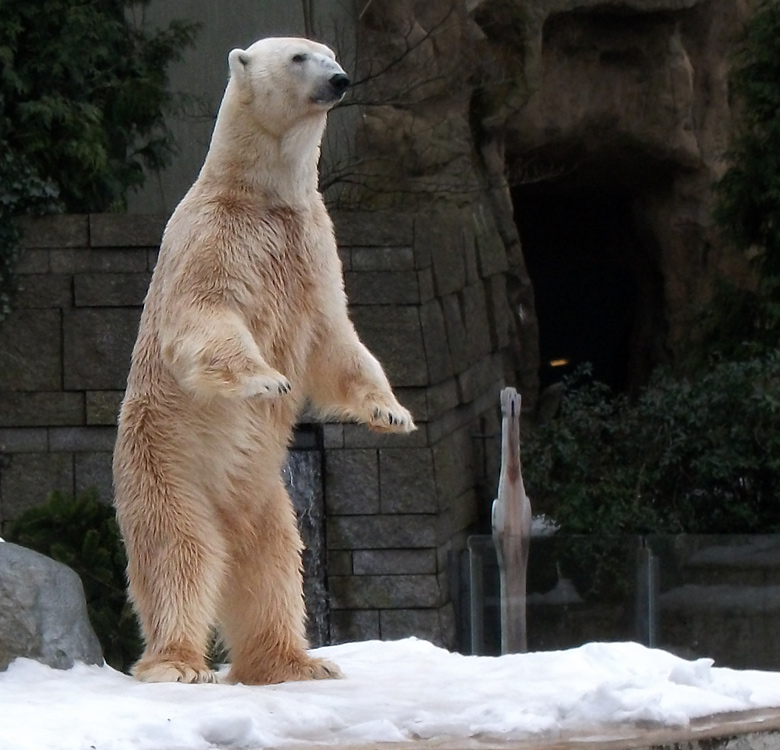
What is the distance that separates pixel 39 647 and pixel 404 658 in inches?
46.4

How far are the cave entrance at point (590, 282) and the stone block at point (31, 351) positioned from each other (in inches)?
213

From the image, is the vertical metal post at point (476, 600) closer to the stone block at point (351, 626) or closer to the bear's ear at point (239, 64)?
the stone block at point (351, 626)

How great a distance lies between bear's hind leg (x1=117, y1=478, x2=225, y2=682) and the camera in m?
3.73

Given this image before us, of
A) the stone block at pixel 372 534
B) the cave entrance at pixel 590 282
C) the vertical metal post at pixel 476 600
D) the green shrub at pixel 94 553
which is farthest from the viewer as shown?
the cave entrance at pixel 590 282

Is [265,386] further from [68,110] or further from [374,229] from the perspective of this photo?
[68,110]

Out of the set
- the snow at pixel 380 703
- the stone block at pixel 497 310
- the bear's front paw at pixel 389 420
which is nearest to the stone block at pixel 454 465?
the stone block at pixel 497 310

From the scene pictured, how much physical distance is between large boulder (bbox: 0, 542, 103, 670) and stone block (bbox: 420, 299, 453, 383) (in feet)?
13.1

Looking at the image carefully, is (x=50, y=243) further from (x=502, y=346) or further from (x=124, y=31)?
(x=502, y=346)

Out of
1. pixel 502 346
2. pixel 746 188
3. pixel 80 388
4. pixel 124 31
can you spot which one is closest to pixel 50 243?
pixel 80 388

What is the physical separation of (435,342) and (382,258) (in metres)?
0.53

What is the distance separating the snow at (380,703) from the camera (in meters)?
3.11

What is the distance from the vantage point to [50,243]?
771 cm

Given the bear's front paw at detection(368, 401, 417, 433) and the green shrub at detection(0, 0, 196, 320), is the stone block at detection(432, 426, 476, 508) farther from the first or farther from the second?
the bear's front paw at detection(368, 401, 417, 433)

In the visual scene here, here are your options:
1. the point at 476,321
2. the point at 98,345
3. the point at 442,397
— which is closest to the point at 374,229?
the point at 442,397
